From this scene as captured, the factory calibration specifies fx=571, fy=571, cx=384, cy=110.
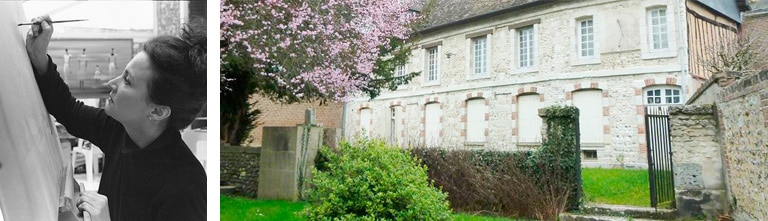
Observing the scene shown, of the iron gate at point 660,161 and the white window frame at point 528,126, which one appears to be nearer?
the iron gate at point 660,161

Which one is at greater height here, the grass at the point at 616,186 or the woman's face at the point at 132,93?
the woman's face at the point at 132,93

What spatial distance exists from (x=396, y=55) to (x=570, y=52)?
0.98 metres

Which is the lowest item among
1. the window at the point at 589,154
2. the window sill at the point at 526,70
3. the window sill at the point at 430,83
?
the window at the point at 589,154

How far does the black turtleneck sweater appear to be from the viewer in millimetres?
2766

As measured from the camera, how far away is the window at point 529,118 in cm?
294

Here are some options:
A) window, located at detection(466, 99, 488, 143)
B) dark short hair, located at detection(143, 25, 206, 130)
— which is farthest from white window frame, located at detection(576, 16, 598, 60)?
dark short hair, located at detection(143, 25, 206, 130)

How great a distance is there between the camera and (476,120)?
3064 millimetres

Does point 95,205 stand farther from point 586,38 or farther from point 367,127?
point 586,38

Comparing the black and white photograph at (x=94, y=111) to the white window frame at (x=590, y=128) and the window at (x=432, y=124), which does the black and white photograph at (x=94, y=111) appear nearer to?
the window at (x=432, y=124)

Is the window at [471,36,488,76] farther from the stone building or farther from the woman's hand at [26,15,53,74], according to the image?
the woman's hand at [26,15,53,74]

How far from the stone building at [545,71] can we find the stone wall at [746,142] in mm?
173

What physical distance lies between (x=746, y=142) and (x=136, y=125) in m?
2.79

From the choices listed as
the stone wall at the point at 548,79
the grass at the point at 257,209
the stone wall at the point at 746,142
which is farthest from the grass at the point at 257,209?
the stone wall at the point at 746,142

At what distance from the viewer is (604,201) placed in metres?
2.78
